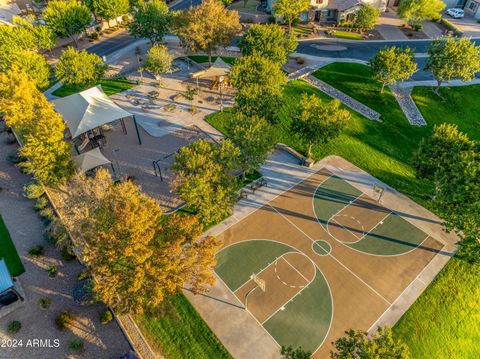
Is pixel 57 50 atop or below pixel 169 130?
atop

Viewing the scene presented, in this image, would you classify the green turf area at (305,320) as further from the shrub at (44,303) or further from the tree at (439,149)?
the shrub at (44,303)

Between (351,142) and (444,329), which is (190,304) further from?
(351,142)

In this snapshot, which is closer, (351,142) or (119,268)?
A: (119,268)

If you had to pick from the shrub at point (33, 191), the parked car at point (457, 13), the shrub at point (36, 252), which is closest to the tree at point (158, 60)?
the shrub at point (33, 191)

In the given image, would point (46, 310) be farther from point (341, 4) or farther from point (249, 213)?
point (341, 4)

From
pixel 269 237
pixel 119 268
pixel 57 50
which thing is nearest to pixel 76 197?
pixel 119 268

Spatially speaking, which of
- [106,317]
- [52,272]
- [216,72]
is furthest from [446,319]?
[216,72]
